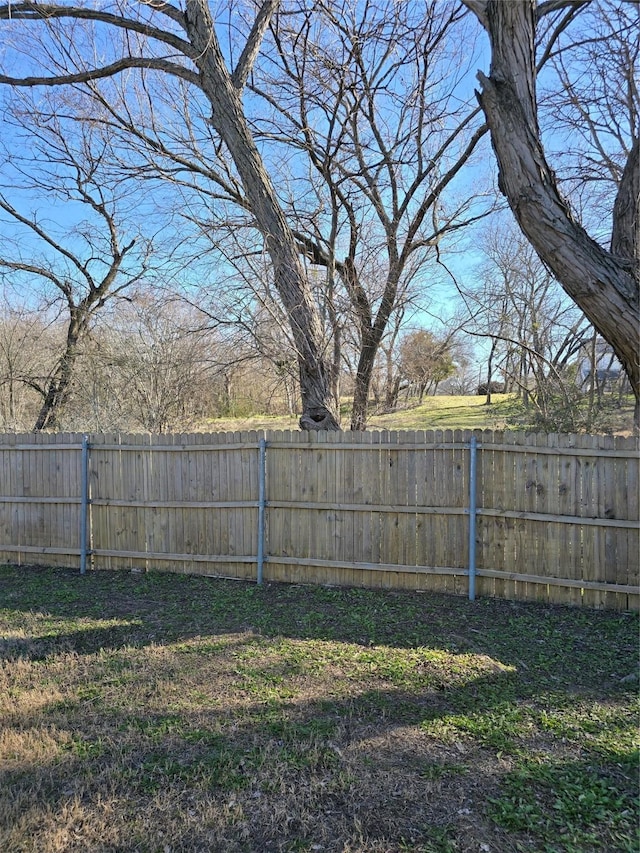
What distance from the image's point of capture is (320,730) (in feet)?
10.3

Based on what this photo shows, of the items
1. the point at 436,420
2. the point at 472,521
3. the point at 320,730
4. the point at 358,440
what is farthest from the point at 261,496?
the point at 436,420

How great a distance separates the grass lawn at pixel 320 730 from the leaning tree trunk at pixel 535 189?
2.62m

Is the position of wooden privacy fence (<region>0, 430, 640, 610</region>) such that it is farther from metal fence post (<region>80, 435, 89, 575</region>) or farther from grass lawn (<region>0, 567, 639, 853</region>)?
grass lawn (<region>0, 567, 639, 853</region>)

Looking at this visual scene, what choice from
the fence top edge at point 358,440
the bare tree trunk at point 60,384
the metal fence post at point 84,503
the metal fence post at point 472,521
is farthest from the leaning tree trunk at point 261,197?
the bare tree trunk at point 60,384

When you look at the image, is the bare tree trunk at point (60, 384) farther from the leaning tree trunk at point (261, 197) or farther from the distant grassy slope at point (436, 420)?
the leaning tree trunk at point (261, 197)

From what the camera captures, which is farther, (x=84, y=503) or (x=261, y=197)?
(x=261, y=197)

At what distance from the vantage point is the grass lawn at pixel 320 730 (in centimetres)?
237

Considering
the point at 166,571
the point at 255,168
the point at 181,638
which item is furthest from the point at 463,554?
the point at 255,168

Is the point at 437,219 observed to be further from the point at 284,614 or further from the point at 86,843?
the point at 86,843

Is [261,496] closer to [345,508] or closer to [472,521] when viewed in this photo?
[345,508]

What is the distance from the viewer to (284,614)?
5.21 meters

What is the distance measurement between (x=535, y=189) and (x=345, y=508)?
364 centimetres

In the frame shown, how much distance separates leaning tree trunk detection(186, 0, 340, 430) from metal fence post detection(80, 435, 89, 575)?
121 inches

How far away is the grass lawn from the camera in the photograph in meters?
2.37
